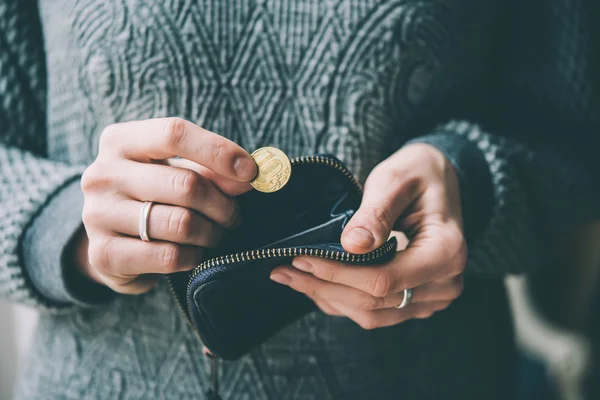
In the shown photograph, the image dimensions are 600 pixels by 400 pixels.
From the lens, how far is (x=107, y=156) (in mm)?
388

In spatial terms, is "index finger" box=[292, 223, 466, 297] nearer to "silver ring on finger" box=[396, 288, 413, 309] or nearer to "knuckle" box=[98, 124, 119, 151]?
"silver ring on finger" box=[396, 288, 413, 309]

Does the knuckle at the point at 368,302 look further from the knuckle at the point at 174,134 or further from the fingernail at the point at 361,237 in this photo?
the knuckle at the point at 174,134

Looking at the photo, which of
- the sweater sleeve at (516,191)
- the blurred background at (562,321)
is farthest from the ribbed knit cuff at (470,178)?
the blurred background at (562,321)

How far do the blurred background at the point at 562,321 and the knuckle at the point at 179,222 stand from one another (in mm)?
1144

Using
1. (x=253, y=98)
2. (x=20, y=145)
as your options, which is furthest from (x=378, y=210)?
(x=20, y=145)

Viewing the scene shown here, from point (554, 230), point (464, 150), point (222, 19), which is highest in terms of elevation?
point (222, 19)

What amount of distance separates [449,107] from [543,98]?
13cm

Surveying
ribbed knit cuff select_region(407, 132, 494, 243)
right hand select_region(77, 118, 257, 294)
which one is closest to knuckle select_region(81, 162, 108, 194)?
right hand select_region(77, 118, 257, 294)

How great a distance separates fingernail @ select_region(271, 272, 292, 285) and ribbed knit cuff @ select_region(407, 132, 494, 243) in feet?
0.74

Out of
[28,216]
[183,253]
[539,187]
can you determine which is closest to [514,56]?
[539,187]

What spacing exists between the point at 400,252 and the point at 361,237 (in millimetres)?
68

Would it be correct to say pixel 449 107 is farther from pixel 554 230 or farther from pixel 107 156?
pixel 107 156

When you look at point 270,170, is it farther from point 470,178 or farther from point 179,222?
point 470,178

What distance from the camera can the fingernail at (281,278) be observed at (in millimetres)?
413
